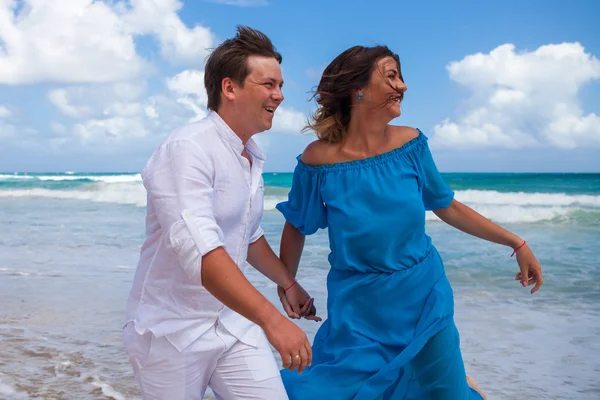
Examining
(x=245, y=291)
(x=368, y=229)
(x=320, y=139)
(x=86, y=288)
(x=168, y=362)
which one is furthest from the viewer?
(x=86, y=288)

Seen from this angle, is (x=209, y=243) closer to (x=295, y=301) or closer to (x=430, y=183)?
(x=295, y=301)

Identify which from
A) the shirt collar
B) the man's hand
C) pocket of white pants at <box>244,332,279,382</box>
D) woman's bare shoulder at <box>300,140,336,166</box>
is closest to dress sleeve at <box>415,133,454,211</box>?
woman's bare shoulder at <box>300,140,336,166</box>

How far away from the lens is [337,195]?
8.72ft

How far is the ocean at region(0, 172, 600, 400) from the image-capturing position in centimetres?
435

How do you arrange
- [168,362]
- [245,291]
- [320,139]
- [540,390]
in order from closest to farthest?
[245,291]
[168,362]
[320,139]
[540,390]

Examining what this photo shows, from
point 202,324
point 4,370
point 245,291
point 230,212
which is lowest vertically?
point 4,370

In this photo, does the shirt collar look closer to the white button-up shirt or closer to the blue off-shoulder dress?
the white button-up shirt

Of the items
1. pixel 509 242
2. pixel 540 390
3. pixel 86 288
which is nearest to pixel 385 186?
pixel 509 242

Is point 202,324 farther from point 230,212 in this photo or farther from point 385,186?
point 385,186

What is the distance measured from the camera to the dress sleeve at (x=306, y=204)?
108 inches

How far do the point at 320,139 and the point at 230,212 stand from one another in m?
0.81

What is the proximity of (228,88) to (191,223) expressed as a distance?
620mm

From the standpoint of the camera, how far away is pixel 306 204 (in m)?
2.80

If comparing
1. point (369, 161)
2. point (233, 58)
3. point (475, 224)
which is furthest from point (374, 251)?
point (233, 58)
